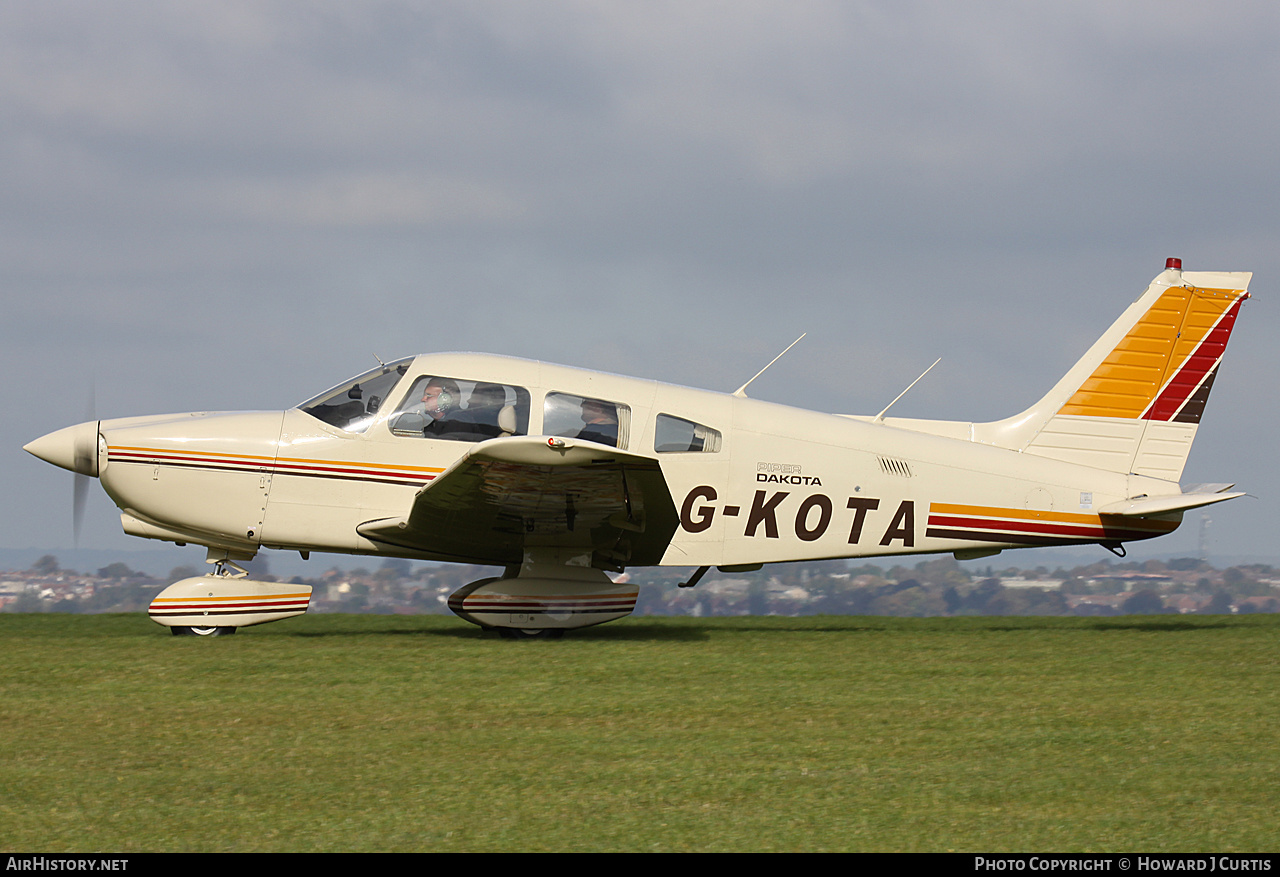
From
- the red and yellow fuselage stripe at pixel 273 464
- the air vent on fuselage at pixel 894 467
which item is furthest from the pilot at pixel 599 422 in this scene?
the air vent on fuselage at pixel 894 467

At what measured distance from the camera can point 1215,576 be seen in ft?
136

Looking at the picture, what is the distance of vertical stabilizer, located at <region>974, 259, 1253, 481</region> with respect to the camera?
9.53 meters

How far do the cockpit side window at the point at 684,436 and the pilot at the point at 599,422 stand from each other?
38 cm

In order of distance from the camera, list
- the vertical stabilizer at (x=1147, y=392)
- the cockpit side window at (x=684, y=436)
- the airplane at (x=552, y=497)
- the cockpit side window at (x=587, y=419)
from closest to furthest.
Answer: the airplane at (x=552, y=497)
the cockpit side window at (x=587, y=419)
the cockpit side window at (x=684, y=436)
the vertical stabilizer at (x=1147, y=392)

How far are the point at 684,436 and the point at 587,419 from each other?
2.62 feet

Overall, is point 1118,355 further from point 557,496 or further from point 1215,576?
point 1215,576

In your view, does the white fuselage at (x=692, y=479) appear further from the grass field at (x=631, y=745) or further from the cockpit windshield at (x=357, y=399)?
the grass field at (x=631, y=745)

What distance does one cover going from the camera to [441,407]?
858 centimetres

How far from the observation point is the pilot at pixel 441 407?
8562 millimetres

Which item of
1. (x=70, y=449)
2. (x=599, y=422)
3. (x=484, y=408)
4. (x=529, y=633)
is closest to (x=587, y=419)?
(x=599, y=422)

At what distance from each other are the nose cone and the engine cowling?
1.21m

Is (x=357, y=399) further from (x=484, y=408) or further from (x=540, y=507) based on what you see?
(x=540, y=507)
